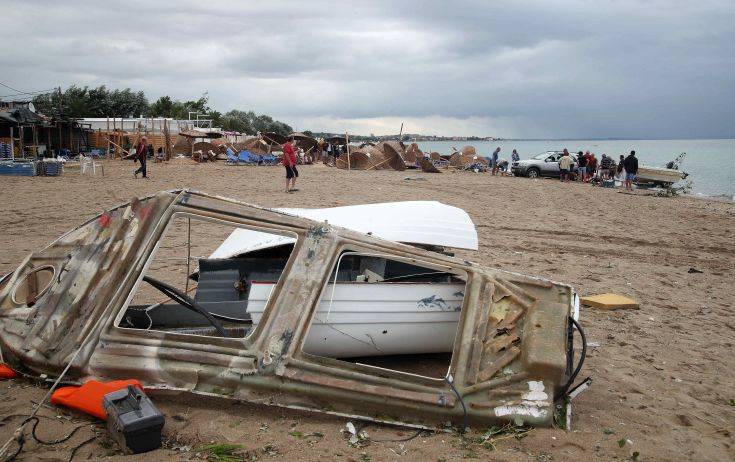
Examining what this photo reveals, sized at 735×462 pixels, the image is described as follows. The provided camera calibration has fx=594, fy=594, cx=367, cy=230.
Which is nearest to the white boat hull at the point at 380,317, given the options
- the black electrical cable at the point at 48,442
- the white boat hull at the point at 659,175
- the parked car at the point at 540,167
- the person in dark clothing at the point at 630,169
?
the black electrical cable at the point at 48,442

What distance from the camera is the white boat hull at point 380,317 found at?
14.3 ft

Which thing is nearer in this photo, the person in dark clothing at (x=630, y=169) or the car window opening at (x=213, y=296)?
the car window opening at (x=213, y=296)

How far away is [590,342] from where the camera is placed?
598 cm

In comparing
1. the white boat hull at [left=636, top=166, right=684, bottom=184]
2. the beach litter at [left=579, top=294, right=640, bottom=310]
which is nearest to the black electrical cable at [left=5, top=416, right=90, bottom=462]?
the beach litter at [left=579, top=294, right=640, bottom=310]

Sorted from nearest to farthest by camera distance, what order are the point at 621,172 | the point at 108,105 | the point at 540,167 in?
the point at 621,172 → the point at 540,167 → the point at 108,105

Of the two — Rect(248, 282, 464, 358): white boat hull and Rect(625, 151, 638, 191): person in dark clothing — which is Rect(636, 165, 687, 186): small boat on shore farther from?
Rect(248, 282, 464, 358): white boat hull

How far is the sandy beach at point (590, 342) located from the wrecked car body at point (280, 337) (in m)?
0.22

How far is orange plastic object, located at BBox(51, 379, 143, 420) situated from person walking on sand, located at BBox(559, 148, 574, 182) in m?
28.6

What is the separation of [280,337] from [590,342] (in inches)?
140

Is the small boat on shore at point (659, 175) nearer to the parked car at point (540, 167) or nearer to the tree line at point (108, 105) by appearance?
the parked car at point (540, 167)

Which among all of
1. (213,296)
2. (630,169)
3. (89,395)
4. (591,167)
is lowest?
(89,395)

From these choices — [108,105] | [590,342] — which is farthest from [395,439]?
[108,105]

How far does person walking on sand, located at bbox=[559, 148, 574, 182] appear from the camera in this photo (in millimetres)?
29625

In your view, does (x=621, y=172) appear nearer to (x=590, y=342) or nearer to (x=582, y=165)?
(x=582, y=165)
